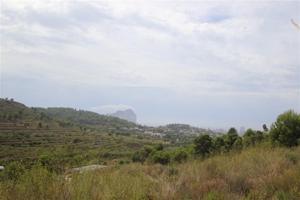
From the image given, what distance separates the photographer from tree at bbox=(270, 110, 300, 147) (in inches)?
620

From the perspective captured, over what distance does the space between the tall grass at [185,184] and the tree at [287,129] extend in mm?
7831

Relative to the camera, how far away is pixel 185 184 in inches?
239

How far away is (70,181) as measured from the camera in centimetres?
480

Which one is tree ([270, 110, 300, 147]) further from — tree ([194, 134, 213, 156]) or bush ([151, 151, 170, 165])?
tree ([194, 134, 213, 156])

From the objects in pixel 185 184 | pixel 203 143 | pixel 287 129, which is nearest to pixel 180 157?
pixel 287 129

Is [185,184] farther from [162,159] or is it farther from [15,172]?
[162,159]

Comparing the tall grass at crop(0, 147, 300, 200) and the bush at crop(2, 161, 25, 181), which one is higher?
the bush at crop(2, 161, 25, 181)

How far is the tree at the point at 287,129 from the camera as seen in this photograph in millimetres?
15742

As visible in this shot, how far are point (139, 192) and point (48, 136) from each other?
226 feet

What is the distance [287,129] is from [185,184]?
1184cm

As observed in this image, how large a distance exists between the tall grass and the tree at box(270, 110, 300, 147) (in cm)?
783

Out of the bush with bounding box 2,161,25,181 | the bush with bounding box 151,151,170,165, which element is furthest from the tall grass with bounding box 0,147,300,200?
the bush with bounding box 151,151,170,165

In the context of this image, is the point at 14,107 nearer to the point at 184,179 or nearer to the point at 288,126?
the point at 288,126

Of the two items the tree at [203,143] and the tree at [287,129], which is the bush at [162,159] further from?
the tree at [287,129]
